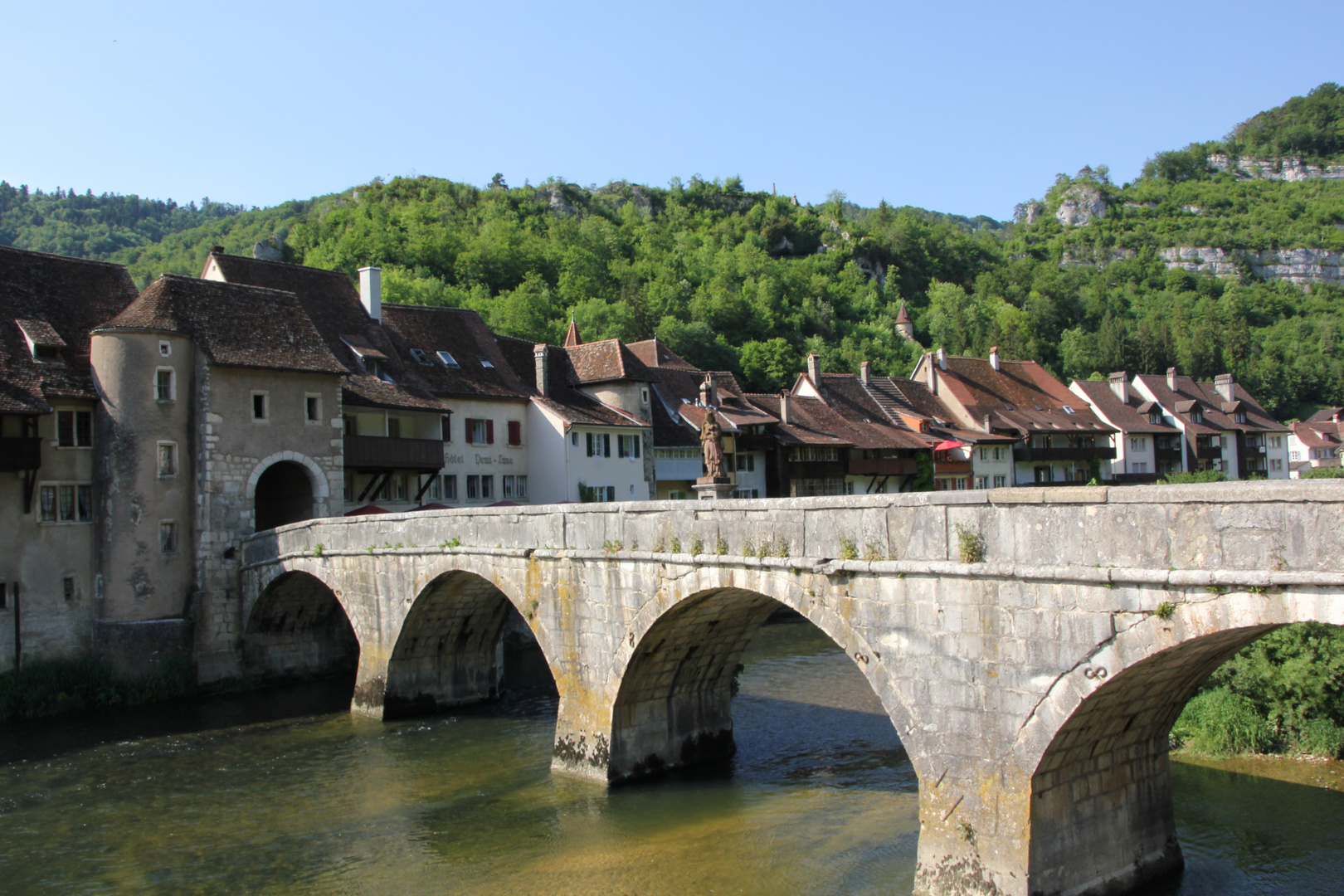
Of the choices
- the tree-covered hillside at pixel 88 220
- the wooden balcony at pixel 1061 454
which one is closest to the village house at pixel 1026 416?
the wooden balcony at pixel 1061 454

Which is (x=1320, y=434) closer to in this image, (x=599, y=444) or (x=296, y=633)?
(x=599, y=444)

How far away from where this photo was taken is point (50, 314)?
29.2m

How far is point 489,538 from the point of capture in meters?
20.2

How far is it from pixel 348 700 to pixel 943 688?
1968 cm

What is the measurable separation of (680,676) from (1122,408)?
5717 cm

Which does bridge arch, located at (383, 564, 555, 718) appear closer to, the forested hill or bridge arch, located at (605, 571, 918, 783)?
bridge arch, located at (605, 571, 918, 783)

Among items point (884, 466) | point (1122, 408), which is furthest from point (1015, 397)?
point (884, 466)

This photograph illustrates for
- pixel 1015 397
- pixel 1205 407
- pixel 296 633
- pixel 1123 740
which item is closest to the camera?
pixel 1123 740

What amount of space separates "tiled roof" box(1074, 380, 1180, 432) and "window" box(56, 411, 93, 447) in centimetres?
5563

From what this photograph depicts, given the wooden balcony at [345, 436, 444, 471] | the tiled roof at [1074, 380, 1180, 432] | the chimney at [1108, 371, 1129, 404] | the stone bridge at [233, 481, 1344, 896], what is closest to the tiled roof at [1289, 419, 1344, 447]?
the tiled roof at [1074, 380, 1180, 432]

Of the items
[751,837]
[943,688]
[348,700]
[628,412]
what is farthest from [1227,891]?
[628,412]

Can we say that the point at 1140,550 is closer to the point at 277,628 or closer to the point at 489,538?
the point at 489,538

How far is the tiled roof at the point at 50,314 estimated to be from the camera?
26375 millimetres

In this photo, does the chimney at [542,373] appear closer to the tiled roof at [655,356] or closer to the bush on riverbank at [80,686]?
the tiled roof at [655,356]
